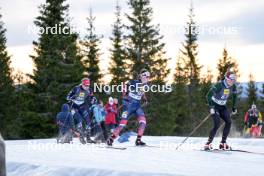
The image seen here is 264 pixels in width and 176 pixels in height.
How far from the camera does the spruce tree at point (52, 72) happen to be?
37781 mm

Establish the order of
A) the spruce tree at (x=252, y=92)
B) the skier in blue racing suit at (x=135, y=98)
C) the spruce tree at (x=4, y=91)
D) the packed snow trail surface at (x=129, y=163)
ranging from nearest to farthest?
the packed snow trail surface at (x=129, y=163) < the skier in blue racing suit at (x=135, y=98) < the spruce tree at (x=4, y=91) < the spruce tree at (x=252, y=92)

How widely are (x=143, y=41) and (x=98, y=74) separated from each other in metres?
4.94

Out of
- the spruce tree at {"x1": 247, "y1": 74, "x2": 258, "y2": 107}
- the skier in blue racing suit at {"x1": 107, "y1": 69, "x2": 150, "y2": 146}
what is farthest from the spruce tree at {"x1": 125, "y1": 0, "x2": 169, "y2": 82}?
the skier in blue racing suit at {"x1": 107, "y1": 69, "x2": 150, "y2": 146}

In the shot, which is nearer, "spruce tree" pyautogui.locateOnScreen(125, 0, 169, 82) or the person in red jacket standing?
the person in red jacket standing

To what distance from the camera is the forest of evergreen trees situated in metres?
38.2

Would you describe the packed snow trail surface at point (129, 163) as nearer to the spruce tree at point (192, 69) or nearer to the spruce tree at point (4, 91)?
the spruce tree at point (4, 91)

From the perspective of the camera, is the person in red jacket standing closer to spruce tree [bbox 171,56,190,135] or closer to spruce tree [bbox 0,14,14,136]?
spruce tree [bbox 0,14,14,136]

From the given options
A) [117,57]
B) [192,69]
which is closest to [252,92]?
[192,69]

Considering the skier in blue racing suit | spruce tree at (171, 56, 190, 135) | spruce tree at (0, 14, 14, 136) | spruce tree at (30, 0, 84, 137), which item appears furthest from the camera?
spruce tree at (171, 56, 190, 135)

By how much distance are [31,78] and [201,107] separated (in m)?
28.9

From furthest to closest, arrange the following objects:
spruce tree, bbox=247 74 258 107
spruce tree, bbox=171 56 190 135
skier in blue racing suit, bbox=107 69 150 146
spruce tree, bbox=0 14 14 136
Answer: spruce tree, bbox=247 74 258 107, spruce tree, bbox=171 56 190 135, spruce tree, bbox=0 14 14 136, skier in blue racing suit, bbox=107 69 150 146

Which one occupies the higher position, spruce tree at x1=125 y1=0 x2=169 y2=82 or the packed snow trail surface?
spruce tree at x1=125 y1=0 x2=169 y2=82

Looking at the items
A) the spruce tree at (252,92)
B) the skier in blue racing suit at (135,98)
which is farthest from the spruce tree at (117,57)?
the skier in blue racing suit at (135,98)

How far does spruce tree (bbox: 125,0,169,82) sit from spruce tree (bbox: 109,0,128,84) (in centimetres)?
82
